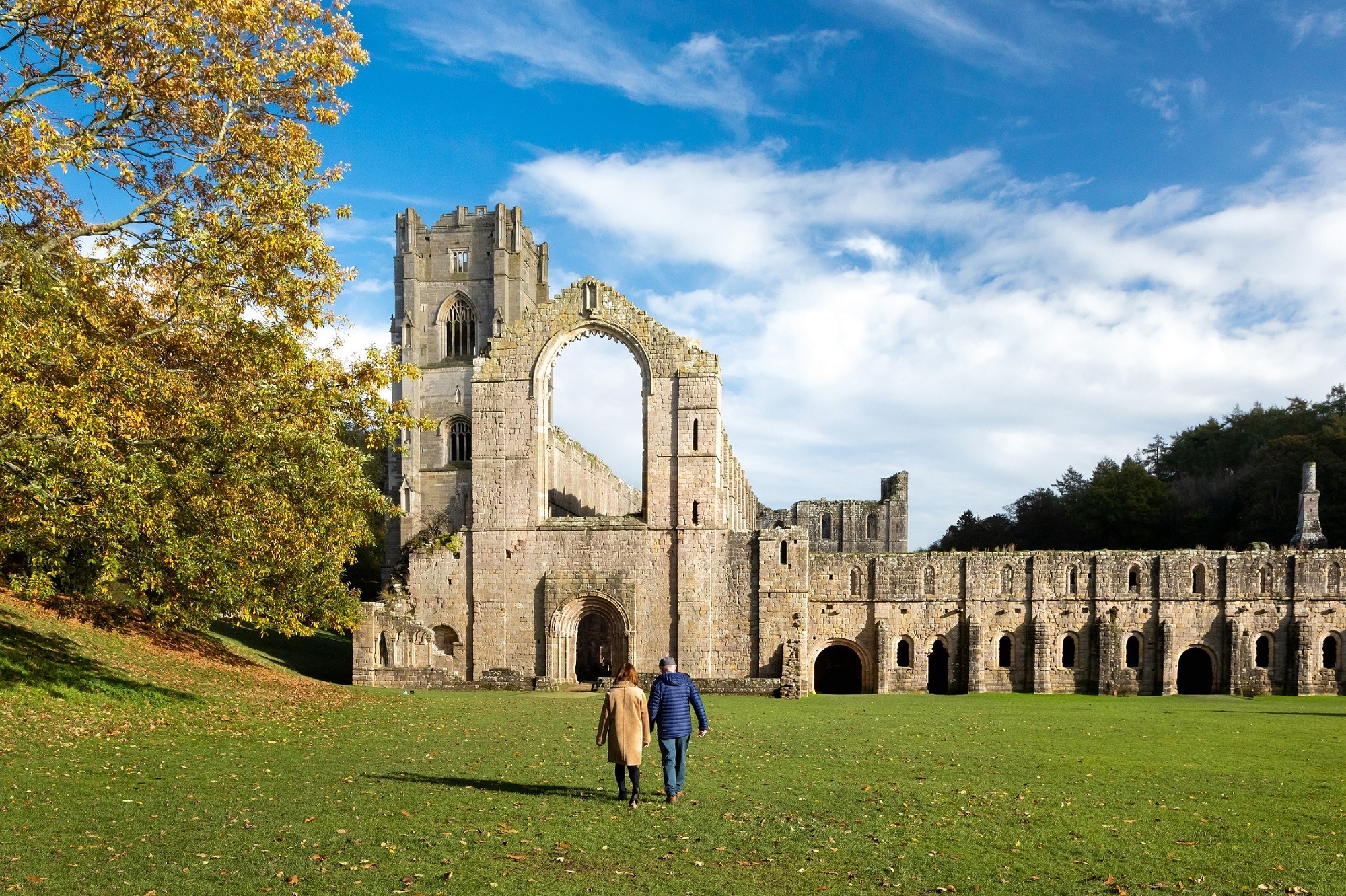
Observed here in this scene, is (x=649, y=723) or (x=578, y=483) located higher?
(x=578, y=483)

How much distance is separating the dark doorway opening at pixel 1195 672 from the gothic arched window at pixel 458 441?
32.1 m

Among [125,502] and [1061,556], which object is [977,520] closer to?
[1061,556]

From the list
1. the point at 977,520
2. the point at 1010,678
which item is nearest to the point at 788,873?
the point at 1010,678

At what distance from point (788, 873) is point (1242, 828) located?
16.5 feet

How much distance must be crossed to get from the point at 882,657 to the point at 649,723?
2370 centimetres

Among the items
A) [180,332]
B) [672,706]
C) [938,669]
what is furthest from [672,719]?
[938,669]

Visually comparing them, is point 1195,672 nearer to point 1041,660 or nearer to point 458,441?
point 1041,660

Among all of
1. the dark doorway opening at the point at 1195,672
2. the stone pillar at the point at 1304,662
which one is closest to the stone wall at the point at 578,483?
the dark doorway opening at the point at 1195,672

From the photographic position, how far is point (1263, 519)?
1935 inches

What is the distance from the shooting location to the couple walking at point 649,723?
10750 mm

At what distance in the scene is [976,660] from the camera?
109ft

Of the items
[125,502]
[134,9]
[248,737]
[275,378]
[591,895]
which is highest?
[134,9]

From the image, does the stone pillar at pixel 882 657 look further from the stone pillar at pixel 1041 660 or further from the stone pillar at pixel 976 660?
the stone pillar at pixel 1041 660

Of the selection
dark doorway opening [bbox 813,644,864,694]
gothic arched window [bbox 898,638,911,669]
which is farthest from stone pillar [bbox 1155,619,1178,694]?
dark doorway opening [bbox 813,644,864,694]
